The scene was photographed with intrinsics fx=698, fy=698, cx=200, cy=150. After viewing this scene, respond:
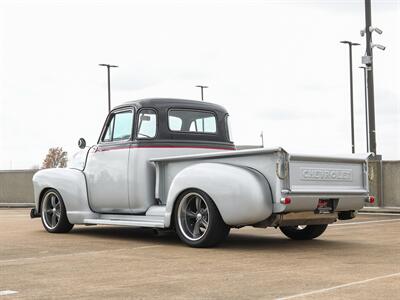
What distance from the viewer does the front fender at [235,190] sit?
870 centimetres

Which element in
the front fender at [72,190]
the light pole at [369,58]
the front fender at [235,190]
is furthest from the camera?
the light pole at [369,58]

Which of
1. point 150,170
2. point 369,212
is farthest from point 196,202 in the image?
point 369,212

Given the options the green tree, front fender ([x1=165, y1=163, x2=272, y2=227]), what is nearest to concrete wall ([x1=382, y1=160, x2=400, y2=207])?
front fender ([x1=165, y1=163, x2=272, y2=227])

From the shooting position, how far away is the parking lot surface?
19.7 feet

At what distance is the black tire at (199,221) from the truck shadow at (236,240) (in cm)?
23

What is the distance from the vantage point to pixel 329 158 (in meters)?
9.35

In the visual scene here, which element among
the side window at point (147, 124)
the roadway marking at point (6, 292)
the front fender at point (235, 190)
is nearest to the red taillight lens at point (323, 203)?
the front fender at point (235, 190)

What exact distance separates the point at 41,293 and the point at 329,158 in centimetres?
470

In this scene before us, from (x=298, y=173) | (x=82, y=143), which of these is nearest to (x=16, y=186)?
(x=82, y=143)

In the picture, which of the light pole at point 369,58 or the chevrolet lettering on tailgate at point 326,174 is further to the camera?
the light pole at point 369,58

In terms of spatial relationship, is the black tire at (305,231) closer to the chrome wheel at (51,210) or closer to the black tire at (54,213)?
the black tire at (54,213)

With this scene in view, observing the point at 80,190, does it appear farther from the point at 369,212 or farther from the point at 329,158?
the point at 369,212

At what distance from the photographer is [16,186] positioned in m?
28.9

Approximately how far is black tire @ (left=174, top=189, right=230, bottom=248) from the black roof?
1998 millimetres
